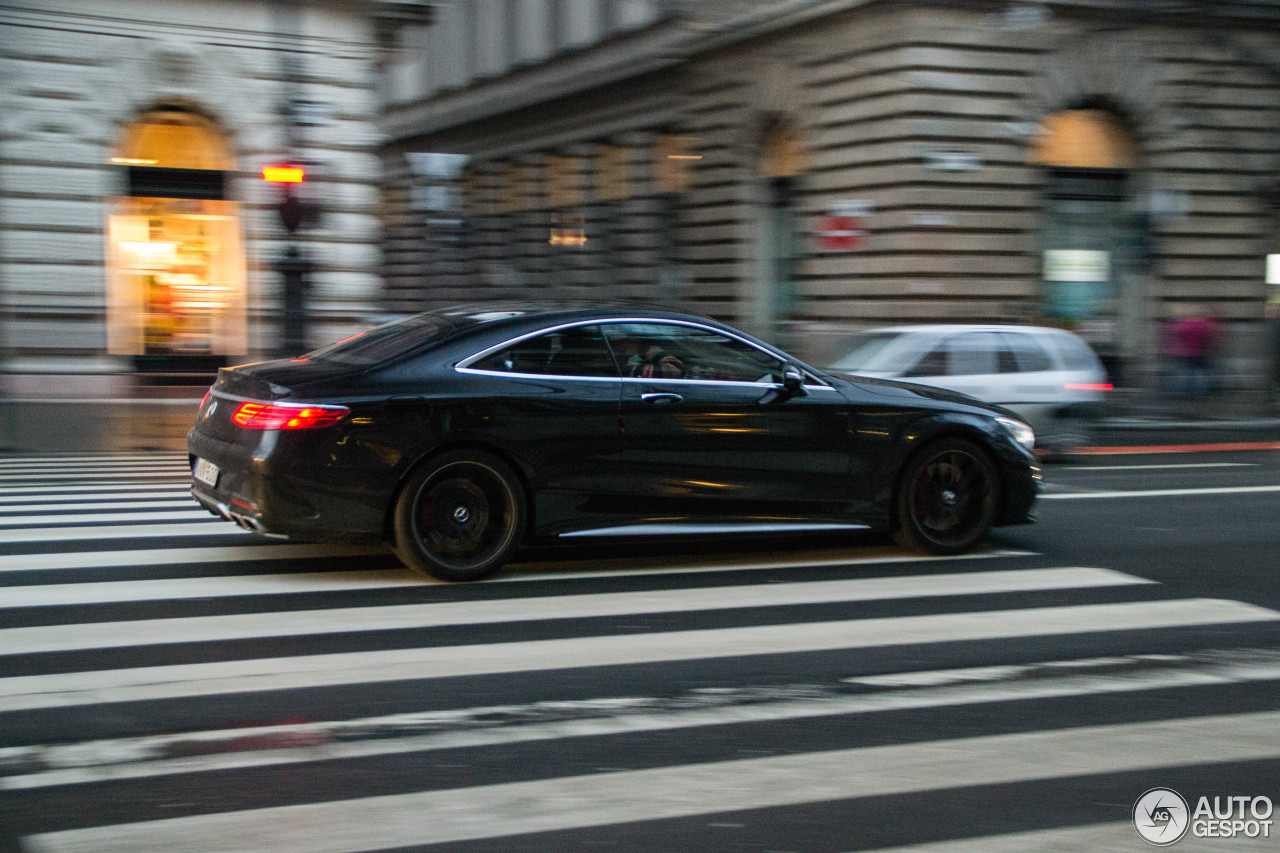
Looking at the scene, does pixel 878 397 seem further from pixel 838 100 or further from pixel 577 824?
pixel 838 100

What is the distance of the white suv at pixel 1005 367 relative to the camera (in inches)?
551

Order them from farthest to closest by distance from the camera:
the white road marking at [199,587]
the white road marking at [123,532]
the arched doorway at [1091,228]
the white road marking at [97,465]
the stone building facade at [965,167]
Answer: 1. the arched doorway at [1091,228]
2. the stone building facade at [965,167]
3. the white road marking at [97,465]
4. the white road marking at [123,532]
5. the white road marking at [199,587]

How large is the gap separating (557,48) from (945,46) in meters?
14.9

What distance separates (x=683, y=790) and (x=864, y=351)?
10601 mm

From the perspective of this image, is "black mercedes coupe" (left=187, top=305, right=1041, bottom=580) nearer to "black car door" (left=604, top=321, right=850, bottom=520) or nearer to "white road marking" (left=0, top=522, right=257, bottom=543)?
"black car door" (left=604, top=321, right=850, bottom=520)

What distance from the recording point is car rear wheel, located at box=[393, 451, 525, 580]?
270 inches

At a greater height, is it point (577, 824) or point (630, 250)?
point (630, 250)

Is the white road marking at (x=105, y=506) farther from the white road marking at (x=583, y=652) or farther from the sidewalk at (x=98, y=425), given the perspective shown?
the sidewalk at (x=98, y=425)

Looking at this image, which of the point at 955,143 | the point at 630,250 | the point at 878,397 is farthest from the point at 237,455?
the point at 630,250

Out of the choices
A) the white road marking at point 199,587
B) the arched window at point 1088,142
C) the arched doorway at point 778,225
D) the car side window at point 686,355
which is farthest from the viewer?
the arched doorway at point 778,225

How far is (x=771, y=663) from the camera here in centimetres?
557

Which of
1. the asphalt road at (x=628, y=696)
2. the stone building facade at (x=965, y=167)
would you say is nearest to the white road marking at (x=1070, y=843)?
the asphalt road at (x=628, y=696)

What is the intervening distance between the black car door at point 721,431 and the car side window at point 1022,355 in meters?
7.22

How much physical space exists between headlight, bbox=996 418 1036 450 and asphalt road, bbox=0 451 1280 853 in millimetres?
708
